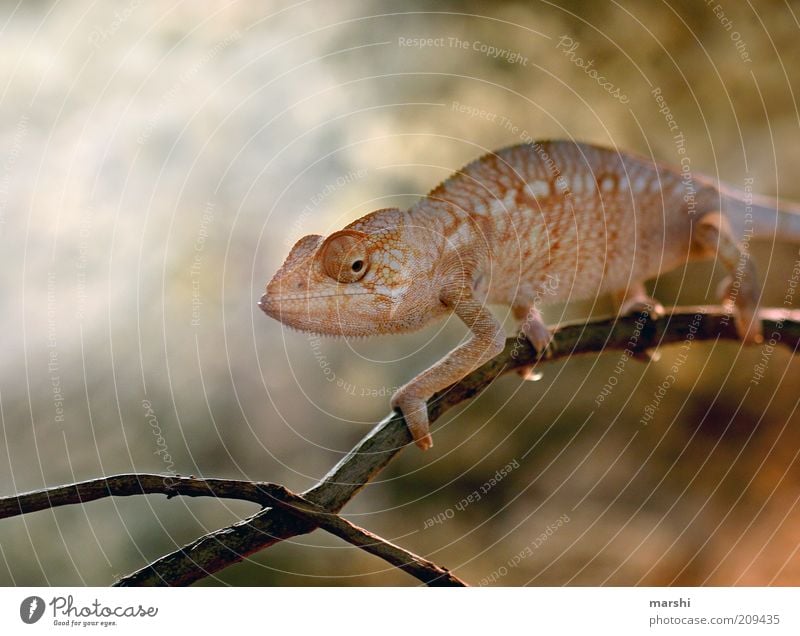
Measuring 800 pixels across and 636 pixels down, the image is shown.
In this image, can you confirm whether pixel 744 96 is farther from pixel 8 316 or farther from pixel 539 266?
pixel 8 316

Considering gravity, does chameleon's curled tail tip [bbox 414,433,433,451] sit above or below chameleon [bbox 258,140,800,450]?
below

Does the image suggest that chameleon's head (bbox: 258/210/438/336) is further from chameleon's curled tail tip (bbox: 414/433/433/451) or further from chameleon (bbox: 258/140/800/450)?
chameleon's curled tail tip (bbox: 414/433/433/451)

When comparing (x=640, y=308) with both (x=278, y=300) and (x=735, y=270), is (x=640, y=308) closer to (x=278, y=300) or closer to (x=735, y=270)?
(x=735, y=270)

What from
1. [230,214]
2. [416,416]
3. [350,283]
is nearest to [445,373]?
[416,416]

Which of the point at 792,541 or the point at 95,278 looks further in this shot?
the point at 792,541
